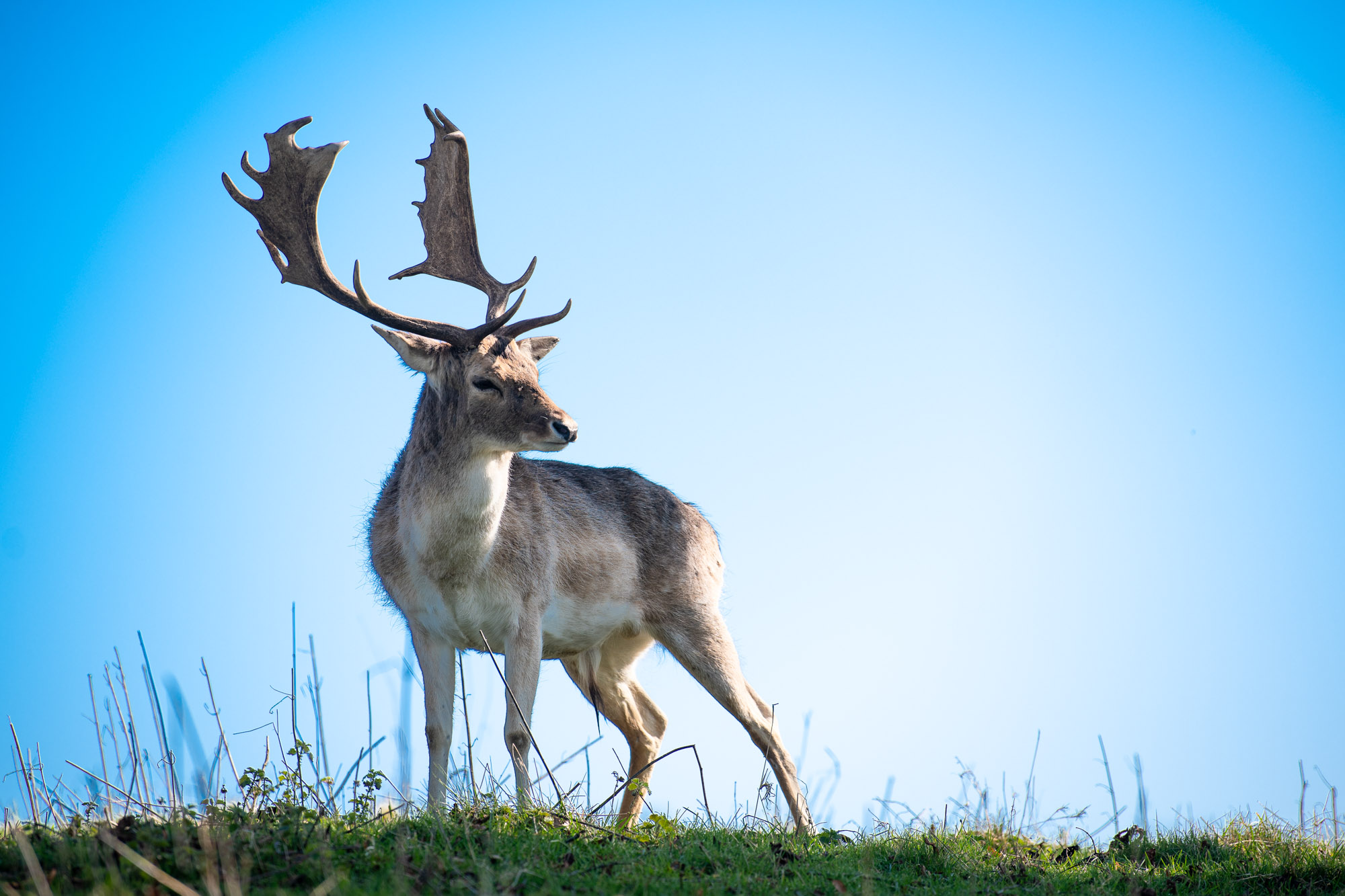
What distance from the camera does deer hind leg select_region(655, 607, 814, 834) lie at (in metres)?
7.59

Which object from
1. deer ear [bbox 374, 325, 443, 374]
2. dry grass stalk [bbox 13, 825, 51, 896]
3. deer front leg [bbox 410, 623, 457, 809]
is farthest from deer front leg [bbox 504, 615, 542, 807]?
dry grass stalk [bbox 13, 825, 51, 896]

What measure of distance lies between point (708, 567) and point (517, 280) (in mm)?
2471

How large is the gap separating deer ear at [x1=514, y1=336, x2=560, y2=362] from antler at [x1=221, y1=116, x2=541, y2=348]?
48 cm

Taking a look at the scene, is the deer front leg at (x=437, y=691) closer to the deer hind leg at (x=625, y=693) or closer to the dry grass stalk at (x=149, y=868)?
the deer hind leg at (x=625, y=693)

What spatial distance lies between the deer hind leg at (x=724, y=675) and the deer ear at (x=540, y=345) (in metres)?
2.06

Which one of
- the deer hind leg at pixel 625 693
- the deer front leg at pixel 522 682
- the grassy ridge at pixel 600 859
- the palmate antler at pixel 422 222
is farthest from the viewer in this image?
the deer hind leg at pixel 625 693

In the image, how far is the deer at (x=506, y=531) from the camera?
6840mm

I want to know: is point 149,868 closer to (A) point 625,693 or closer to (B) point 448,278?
(A) point 625,693

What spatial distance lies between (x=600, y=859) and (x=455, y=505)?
9.37 ft

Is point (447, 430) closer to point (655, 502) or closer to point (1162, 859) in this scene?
point (655, 502)

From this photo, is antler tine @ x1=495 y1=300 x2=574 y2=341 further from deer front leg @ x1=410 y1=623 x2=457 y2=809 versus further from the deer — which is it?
deer front leg @ x1=410 y1=623 x2=457 y2=809

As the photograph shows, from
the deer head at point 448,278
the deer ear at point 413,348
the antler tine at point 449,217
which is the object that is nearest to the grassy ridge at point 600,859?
the deer head at point 448,278

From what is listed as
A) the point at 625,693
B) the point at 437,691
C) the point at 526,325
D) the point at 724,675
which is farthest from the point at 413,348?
the point at 724,675

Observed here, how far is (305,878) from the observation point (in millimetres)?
3752
